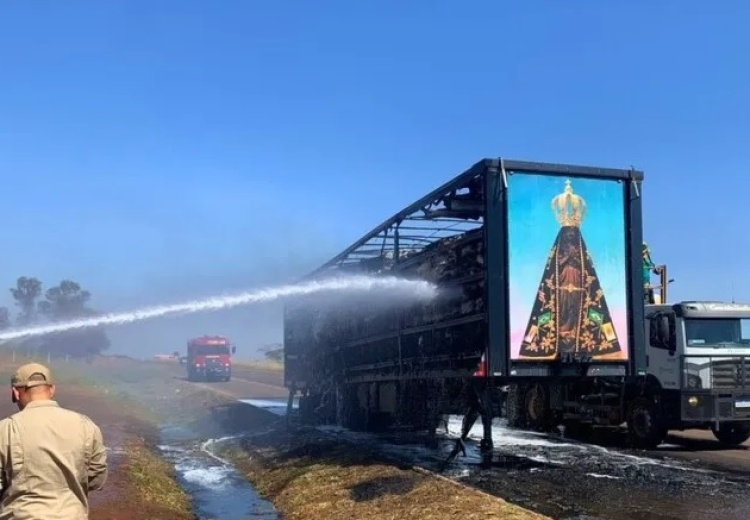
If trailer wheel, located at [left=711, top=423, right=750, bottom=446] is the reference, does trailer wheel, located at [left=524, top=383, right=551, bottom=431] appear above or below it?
above

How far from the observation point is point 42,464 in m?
3.95

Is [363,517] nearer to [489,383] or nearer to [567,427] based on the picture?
[489,383]

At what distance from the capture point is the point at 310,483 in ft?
39.7

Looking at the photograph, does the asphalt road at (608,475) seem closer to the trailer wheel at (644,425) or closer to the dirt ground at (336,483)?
the trailer wheel at (644,425)

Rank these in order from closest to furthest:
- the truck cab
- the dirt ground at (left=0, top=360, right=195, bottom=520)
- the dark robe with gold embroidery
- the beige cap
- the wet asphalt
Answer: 1. the beige cap
2. the wet asphalt
3. the dirt ground at (left=0, top=360, right=195, bottom=520)
4. the dark robe with gold embroidery
5. the truck cab

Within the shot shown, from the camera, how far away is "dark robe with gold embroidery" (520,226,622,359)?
36.6ft

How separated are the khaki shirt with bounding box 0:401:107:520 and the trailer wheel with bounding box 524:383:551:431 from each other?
12743 millimetres

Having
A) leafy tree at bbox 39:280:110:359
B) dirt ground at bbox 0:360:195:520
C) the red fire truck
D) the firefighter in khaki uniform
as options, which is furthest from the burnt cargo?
leafy tree at bbox 39:280:110:359

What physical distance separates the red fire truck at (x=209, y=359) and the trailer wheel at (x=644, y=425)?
3477cm

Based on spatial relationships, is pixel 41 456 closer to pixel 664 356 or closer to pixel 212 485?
pixel 212 485

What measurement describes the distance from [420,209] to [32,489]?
31.5 ft

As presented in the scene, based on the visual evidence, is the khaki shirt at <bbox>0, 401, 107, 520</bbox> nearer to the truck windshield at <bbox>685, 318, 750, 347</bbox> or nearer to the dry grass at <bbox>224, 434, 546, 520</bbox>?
the dry grass at <bbox>224, 434, 546, 520</bbox>

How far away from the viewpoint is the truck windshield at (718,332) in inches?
589

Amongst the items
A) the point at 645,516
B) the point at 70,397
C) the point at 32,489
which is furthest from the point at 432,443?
the point at 70,397
